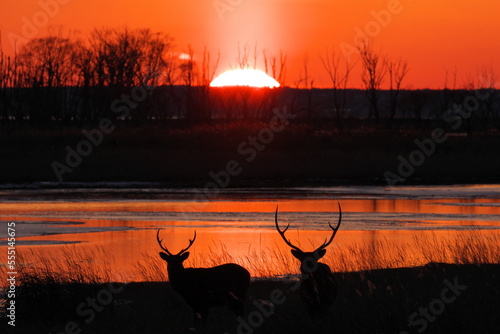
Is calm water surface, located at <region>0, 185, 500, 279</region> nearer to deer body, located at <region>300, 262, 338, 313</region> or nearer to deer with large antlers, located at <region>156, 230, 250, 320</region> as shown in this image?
deer with large antlers, located at <region>156, 230, 250, 320</region>

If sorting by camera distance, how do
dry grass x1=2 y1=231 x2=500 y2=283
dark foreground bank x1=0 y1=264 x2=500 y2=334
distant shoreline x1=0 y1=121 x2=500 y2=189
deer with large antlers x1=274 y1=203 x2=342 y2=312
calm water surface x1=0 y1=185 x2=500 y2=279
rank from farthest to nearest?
distant shoreline x1=0 y1=121 x2=500 y2=189 < calm water surface x1=0 y1=185 x2=500 y2=279 < dry grass x1=2 y1=231 x2=500 y2=283 < deer with large antlers x1=274 y1=203 x2=342 y2=312 < dark foreground bank x1=0 y1=264 x2=500 y2=334

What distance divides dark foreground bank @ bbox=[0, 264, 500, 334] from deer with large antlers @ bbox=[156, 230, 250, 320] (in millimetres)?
275

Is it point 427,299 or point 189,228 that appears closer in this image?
point 427,299

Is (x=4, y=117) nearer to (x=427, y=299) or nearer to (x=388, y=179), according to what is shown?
(x=388, y=179)

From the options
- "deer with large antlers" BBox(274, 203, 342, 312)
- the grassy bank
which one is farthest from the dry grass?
"deer with large antlers" BBox(274, 203, 342, 312)

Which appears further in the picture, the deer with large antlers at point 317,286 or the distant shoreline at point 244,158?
the distant shoreline at point 244,158

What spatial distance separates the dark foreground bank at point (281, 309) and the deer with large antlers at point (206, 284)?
0.28m

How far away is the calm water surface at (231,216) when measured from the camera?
23.8 metres

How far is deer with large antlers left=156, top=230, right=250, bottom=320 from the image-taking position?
38.0 ft

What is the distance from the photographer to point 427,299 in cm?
1337

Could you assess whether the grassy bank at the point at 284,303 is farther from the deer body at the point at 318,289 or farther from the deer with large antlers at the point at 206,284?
the deer with large antlers at the point at 206,284

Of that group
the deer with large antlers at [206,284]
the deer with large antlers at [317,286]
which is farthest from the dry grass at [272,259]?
the deer with large antlers at [317,286]

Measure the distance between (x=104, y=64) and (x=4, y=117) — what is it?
13337 mm

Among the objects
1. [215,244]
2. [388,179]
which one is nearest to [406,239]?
[215,244]
